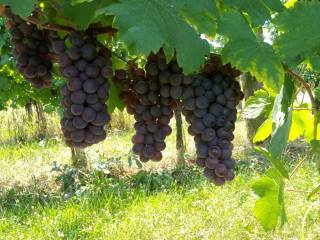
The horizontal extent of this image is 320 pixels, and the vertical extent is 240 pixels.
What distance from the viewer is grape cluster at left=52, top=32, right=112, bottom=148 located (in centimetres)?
76

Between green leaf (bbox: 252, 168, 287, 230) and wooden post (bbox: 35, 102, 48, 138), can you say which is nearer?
green leaf (bbox: 252, 168, 287, 230)

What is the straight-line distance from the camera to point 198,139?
2.79ft

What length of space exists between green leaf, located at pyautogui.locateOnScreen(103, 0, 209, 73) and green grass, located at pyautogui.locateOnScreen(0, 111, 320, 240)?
214cm

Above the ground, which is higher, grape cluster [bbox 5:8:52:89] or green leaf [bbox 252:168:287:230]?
grape cluster [bbox 5:8:52:89]

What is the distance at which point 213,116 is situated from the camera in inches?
Result: 32.1

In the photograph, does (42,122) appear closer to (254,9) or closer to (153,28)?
(254,9)

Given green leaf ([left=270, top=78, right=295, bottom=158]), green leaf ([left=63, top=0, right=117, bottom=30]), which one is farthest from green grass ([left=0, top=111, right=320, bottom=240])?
green leaf ([left=63, top=0, right=117, bottom=30])

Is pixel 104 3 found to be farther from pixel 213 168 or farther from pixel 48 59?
pixel 213 168

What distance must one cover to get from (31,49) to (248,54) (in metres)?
0.39

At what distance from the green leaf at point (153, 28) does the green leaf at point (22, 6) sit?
0.11 meters

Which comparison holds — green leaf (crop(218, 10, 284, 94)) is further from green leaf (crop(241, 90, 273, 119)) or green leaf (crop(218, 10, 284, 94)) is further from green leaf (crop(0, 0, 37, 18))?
green leaf (crop(241, 90, 273, 119))

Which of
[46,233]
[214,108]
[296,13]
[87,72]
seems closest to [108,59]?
[87,72]

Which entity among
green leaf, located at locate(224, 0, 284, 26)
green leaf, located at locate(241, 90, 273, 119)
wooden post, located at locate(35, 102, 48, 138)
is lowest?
green leaf, located at locate(241, 90, 273, 119)

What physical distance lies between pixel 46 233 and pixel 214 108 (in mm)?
2961
